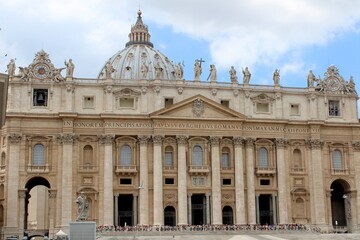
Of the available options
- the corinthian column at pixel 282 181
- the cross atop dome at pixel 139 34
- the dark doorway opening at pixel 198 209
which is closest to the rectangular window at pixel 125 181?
the dark doorway opening at pixel 198 209

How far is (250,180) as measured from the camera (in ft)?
233

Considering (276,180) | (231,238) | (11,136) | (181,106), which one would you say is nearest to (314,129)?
(276,180)

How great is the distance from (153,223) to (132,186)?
459 cm

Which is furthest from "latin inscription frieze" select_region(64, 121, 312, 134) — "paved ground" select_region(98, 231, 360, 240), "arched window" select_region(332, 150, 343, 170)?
"paved ground" select_region(98, 231, 360, 240)

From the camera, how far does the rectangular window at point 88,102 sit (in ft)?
229

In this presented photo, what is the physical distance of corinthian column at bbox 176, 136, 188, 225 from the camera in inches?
2689

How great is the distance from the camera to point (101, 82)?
231 ft

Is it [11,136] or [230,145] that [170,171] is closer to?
[230,145]

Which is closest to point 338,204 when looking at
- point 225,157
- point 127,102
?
point 225,157

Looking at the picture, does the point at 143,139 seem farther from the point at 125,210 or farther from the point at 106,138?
the point at 125,210

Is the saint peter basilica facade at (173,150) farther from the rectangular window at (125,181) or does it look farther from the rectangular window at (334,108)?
the rectangular window at (334,108)

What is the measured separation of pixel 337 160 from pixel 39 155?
3475 cm

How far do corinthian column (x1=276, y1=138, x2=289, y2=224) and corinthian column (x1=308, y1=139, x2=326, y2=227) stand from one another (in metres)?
3.38

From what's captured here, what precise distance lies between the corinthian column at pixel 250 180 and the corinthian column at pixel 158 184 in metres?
9.92
